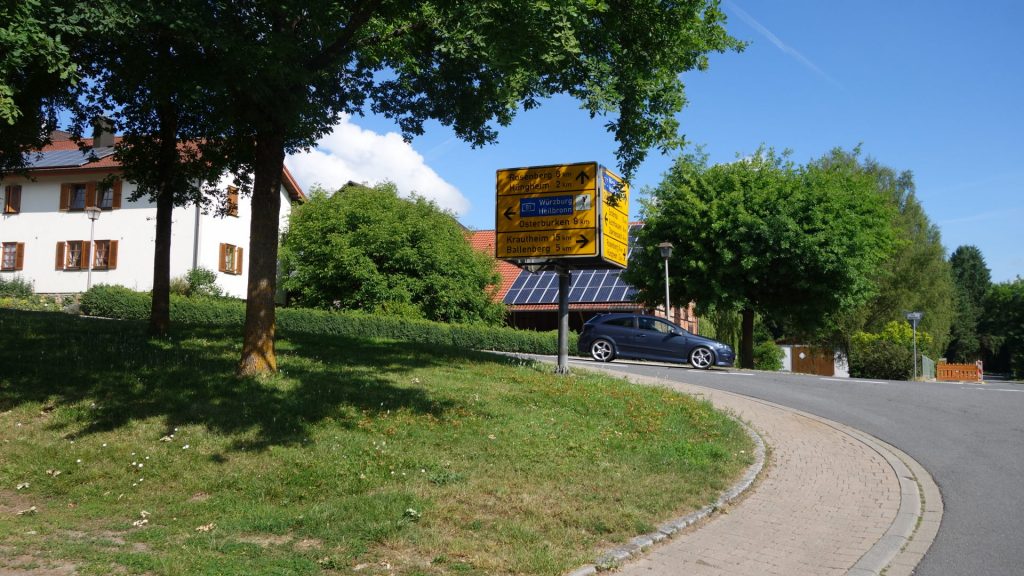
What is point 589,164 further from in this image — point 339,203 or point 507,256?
point 339,203

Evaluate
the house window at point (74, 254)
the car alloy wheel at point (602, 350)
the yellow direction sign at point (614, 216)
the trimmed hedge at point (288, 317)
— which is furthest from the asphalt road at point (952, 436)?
the house window at point (74, 254)

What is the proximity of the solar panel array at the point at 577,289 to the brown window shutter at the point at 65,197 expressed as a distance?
2280 cm

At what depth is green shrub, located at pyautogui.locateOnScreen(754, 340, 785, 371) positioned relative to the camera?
38719 millimetres

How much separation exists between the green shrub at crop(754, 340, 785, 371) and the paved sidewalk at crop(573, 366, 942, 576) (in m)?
29.1

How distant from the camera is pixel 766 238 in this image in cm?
2677

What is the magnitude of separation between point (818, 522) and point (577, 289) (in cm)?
3474

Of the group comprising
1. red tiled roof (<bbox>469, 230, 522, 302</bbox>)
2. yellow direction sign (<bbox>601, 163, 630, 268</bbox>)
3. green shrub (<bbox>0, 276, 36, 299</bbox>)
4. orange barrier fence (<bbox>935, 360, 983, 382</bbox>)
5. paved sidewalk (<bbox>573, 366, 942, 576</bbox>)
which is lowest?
paved sidewalk (<bbox>573, 366, 942, 576</bbox>)

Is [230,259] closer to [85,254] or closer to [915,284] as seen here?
[85,254]

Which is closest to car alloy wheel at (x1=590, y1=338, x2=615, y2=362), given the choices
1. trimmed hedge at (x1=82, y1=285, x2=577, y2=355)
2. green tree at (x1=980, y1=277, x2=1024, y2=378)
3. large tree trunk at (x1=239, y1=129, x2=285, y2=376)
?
trimmed hedge at (x1=82, y1=285, x2=577, y2=355)

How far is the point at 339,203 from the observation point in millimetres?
35156

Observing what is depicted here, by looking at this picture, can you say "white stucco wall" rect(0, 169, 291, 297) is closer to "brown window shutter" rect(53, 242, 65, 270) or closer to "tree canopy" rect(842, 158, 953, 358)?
"brown window shutter" rect(53, 242, 65, 270)

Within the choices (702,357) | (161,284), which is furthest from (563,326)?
(702,357)

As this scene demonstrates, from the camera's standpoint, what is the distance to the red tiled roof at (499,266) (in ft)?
142

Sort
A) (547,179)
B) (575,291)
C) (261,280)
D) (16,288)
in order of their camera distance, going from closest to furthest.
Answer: (261,280), (547,179), (16,288), (575,291)
